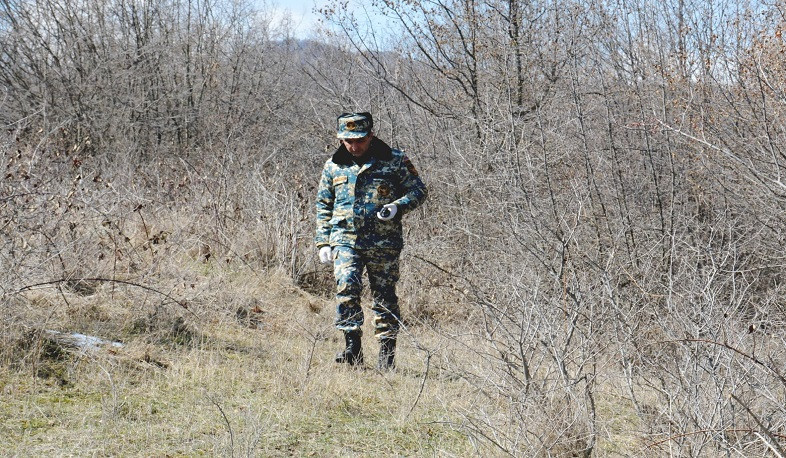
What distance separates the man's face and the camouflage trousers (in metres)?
0.62

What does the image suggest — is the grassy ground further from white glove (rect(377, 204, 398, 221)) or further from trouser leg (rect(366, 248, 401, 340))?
white glove (rect(377, 204, 398, 221))

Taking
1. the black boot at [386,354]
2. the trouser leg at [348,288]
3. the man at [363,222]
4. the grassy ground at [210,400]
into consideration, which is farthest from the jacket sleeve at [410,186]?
the grassy ground at [210,400]

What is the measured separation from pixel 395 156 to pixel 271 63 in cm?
1616

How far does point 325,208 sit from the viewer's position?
17.6ft

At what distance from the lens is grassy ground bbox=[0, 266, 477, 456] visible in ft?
12.2

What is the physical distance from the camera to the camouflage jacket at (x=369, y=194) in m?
5.15

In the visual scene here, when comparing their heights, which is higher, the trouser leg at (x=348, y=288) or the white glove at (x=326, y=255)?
the white glove at (x=326, y=255)

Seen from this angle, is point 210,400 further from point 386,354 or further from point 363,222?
point 363,222

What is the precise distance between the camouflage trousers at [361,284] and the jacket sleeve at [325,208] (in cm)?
14

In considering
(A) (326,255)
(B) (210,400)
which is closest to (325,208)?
(A) (326,255)

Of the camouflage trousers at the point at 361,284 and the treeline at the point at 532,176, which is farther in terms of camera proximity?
the treeline at the point at 532,176

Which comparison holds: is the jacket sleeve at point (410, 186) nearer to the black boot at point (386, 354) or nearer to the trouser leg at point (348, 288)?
the trouser leg at point (348, 288)

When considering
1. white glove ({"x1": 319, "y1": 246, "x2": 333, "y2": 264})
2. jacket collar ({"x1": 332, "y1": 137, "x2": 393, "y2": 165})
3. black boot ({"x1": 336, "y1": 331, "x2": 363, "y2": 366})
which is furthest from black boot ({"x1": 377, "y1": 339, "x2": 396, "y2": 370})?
jacket collar ({"x1": 332, "y1": 137, "x2": 393, "y2": 165})

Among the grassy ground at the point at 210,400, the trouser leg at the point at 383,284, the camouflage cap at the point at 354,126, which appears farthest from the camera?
the trouser leg at the point at 383,284
